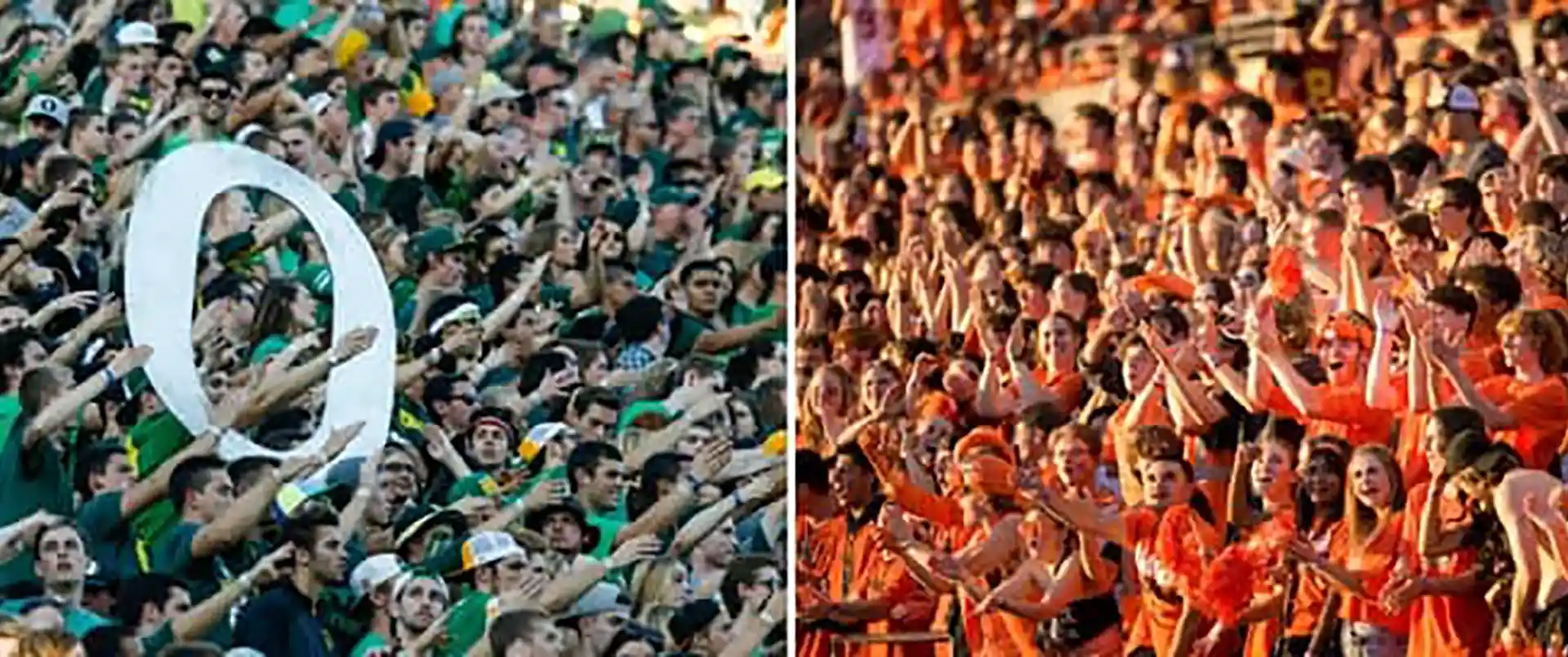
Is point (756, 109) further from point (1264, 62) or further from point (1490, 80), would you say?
point (1490, 80)

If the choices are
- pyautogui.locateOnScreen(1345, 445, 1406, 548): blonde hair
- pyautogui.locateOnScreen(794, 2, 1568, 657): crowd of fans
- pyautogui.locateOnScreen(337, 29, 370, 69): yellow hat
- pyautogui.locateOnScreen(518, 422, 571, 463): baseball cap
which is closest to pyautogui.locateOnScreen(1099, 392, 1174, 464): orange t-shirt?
pyautogui.locateOnScreen(794, 2, 1568, 657): crowd of fans

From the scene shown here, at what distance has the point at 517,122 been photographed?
3949 millimetres

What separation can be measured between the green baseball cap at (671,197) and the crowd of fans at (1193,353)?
24 centimetres

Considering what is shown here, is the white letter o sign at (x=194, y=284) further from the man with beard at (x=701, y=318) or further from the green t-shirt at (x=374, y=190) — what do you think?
the man with beard at (x=701, y=318)

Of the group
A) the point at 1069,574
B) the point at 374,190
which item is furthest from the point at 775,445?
the point at 374,190

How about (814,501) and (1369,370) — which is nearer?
(1369,370)

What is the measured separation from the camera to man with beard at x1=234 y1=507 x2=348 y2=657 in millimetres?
3748

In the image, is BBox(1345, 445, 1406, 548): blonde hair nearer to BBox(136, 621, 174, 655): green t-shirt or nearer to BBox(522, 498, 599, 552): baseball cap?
BBox(522, 498, 599, 552): baseball cap

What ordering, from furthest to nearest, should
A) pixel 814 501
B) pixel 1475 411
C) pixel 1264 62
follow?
pixel 814 501
pixel 1264 62
pixel 1475 411

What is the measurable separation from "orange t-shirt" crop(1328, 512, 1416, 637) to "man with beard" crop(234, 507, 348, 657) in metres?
1.67

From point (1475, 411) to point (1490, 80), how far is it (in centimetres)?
49

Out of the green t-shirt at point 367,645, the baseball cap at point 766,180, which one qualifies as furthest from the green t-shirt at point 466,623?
the baseball cap at point 766,180

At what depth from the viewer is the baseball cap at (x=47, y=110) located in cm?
374

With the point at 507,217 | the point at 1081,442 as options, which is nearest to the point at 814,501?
the point at 1081,442
